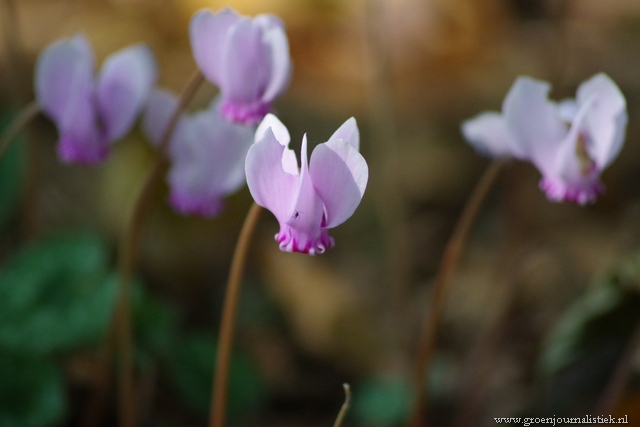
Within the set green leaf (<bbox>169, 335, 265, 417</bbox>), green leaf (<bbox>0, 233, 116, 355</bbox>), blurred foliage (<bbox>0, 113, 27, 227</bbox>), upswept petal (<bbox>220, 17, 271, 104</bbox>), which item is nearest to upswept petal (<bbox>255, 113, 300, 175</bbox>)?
upswept petal (<bbox>220, 17, 271, 104</bbox>)

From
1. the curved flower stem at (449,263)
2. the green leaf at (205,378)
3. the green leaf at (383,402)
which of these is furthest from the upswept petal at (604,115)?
the green leaf at (205,378)

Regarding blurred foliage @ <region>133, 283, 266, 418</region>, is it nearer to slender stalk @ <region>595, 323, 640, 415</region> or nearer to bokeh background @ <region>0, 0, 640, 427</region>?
bokeh background @ <region>0, 0, 640, 427</region>

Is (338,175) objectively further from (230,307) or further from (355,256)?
(355,256)

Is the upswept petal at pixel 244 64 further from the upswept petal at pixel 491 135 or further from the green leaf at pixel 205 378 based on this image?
the green leaf at pixel 205 378

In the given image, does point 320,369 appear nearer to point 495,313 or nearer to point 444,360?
point 444,360

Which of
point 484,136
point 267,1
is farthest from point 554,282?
point 267,1

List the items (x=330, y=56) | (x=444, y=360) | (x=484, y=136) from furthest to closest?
1. (x=330, y=56)
2. (x=444, y=360)
3. (x=484, y=136)
